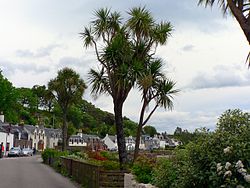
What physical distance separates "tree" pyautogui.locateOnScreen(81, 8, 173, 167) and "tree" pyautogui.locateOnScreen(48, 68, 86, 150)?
19.0 metres

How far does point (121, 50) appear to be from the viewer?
17.3 meters

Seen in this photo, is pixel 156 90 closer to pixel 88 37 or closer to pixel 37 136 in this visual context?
pixel 88 37

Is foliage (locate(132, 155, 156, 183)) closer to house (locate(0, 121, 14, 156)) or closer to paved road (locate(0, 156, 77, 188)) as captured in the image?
paved road (locate(0, 156, 77, 188))

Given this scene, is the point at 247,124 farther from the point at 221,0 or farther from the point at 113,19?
the point at 113,19

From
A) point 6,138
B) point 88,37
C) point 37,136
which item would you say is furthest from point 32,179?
point 37,136

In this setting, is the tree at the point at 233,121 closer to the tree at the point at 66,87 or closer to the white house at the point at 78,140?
the tree at the point at 66,87

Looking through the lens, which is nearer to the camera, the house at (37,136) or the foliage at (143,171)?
the foliage at (143,171)

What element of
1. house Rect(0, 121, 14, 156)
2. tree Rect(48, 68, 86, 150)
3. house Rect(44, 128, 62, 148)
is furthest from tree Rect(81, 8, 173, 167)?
house Rect(44, 128, 62, 148)

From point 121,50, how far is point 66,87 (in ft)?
67.9

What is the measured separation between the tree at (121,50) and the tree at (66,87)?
18964mm

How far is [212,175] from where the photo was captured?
6.27 m

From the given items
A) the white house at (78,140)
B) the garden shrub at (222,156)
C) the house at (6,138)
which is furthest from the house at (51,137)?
the garden shrub at (222,156)

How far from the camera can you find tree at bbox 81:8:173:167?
17078 mm

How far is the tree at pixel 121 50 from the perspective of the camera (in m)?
17.1
